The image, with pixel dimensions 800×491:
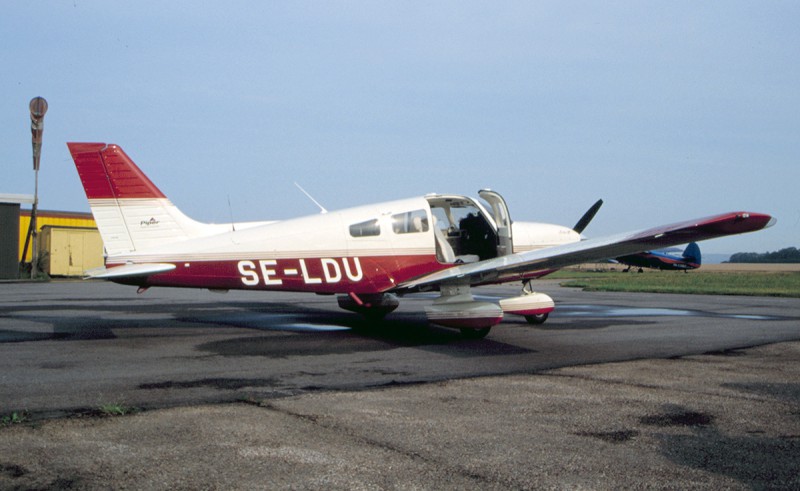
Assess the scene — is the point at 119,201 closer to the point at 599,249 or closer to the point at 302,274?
the point at 302,274

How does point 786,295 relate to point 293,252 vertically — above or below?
below

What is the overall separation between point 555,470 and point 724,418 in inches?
88.0

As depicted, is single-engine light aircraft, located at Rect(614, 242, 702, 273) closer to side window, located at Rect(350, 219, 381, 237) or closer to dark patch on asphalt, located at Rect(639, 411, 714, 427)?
side window, located at Rect(350, 219, 381, 237)

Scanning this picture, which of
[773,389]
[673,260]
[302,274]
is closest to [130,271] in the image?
[302,274]

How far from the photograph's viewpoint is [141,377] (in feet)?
24.1

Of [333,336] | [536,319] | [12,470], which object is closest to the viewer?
[12,470]

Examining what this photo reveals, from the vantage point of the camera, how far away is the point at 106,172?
36.3ft

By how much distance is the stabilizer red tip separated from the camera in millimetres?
10977

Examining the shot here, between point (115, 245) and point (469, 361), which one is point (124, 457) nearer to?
point (469, 361)

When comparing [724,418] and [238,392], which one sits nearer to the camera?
[724,418]

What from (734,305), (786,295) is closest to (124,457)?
(734,305)

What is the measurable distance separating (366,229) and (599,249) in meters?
4.03

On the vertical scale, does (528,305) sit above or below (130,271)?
below

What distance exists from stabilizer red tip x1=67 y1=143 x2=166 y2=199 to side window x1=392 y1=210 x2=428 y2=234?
164 inches
